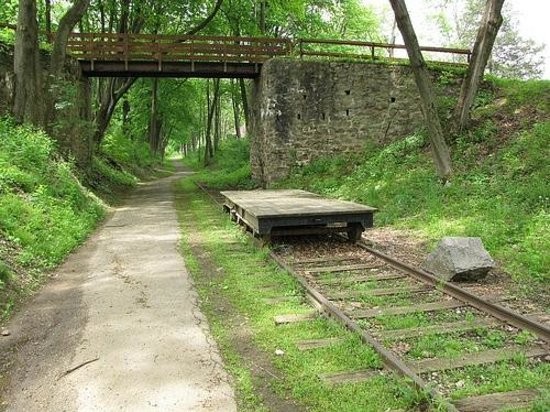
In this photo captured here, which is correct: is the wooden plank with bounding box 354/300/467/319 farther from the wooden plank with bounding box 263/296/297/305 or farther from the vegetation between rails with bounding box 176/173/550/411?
the wooden plank with bounding box 263/296/297/305

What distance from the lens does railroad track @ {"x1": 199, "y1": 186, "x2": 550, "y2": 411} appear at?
161 inches

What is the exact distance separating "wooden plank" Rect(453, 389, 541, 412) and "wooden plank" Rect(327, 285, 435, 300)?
259 centimetres

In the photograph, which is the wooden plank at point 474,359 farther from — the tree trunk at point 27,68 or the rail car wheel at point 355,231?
the tree trunk at point 27,68

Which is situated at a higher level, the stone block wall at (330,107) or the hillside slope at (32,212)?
the stone block wall at (330,107)

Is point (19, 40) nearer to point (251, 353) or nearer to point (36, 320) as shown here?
point (36, 320)

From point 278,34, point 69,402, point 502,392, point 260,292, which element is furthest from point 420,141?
point 278,34

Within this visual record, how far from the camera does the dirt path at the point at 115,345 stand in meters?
4.03

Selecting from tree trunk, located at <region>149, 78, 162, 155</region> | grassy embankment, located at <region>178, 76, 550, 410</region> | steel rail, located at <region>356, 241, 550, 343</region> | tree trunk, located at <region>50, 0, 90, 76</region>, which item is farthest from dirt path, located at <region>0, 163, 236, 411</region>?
tree trunk, located at <region>149, 78, 162, 155</region>

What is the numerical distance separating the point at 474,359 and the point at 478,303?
1.51 metres

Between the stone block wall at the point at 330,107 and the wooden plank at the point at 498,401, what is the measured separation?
15720mm

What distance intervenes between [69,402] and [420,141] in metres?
14.5

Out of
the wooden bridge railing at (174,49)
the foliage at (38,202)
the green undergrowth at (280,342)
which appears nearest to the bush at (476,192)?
the green undergrowth at (280,342)

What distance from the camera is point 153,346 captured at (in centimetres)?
500

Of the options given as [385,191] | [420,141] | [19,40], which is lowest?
[385,191]
